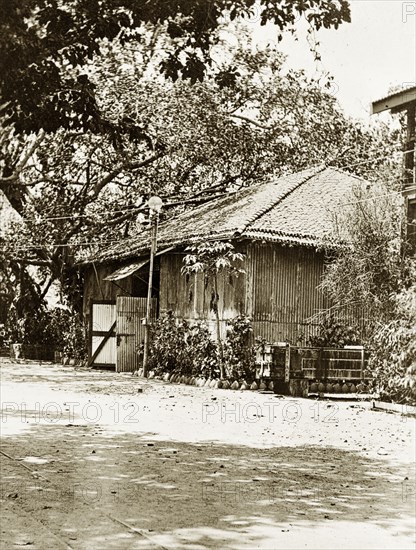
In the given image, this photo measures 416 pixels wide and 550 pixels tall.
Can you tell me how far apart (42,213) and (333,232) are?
46.7 feet

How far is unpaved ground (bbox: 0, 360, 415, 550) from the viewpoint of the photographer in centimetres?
577

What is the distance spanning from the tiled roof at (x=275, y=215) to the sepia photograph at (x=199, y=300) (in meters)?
0.09

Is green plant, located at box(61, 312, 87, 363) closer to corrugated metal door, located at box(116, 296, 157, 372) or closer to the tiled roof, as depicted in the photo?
the tiled roof

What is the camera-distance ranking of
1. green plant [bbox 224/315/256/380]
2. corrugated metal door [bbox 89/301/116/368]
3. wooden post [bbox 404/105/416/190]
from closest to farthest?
wooden post [bbox 404/105/416/190]
green plant [bbox 224/315/256/380]
corrugated metal door [bbox 89/301/116/368]

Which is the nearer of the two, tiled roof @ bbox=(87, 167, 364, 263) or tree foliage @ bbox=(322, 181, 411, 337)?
tree foliage @ bbox=(322, 181, 411, 337)

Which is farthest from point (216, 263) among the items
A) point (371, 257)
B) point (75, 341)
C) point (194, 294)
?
point (75, 341)

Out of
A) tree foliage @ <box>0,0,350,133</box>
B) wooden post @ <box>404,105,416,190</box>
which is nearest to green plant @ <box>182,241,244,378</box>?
wooden post @ <box>404,105,416,190</box>

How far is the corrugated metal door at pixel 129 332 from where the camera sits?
22406mm

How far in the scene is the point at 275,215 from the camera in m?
19.8

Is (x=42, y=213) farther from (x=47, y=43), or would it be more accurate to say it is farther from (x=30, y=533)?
(x=30, y=533)

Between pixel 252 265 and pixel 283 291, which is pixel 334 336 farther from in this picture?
pixel 252 265

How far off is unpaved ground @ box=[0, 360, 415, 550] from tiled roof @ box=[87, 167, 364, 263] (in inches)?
213

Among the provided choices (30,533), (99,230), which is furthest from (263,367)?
(99,230)

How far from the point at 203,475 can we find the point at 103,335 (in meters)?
16.8
